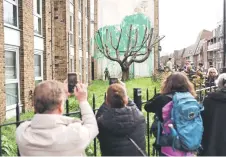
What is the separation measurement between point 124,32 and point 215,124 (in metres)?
29.4

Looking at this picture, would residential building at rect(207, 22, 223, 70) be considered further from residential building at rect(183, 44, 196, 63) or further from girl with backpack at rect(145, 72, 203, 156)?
girl with backpack at rect(145, 72, 203, 156)

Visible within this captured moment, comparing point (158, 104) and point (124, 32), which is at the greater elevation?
point (124, 32)

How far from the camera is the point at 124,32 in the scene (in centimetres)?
3244

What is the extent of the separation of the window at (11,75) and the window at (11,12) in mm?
947

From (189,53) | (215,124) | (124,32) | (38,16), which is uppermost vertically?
(189,53)

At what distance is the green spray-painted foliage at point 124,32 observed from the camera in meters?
32.0

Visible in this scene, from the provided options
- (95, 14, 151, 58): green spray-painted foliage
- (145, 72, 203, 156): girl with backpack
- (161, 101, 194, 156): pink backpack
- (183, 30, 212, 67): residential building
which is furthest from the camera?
(183, 30, 212, 67): residential building

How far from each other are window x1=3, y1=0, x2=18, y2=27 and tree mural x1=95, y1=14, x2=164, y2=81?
18.6 metres

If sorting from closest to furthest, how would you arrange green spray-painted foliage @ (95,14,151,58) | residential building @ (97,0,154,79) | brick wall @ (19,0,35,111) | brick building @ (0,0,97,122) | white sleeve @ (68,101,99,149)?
white sleeve @ (68,101,99,149)
brick building @ (0,0,97,122)
brick wall @ (19,0,35,111)
green spray-painted foliage @ (95,14,151,58)
residential building @ (97,0,154,79)

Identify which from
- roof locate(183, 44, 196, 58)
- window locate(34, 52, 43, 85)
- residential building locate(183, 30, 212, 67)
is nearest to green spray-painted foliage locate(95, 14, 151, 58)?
window locate(34, 52, 43, 85)

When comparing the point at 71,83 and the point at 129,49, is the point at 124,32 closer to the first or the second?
the point at 129,49

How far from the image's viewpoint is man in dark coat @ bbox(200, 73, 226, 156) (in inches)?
138

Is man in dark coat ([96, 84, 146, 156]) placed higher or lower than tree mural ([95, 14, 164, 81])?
lower

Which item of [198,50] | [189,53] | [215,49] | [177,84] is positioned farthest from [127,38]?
[189,53]
